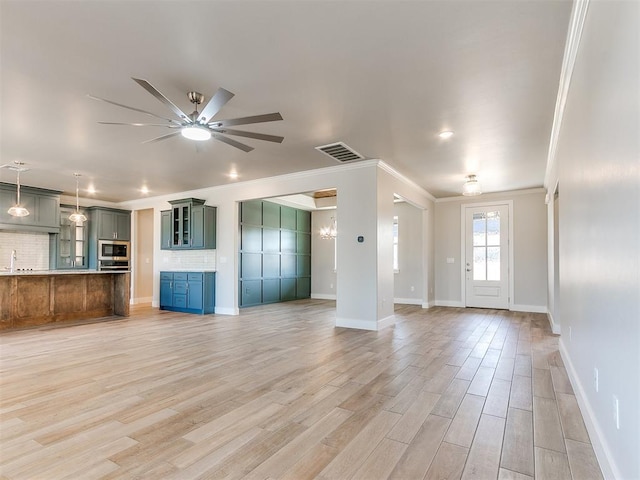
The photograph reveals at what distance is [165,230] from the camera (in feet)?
26.4

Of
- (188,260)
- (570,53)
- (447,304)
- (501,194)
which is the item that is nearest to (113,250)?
(188,260)

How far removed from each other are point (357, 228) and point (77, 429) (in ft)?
13.9

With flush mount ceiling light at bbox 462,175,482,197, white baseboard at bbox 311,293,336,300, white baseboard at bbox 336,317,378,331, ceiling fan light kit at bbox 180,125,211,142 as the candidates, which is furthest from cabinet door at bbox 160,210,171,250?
flush mount ceiling light at bbox 462,175,482,197

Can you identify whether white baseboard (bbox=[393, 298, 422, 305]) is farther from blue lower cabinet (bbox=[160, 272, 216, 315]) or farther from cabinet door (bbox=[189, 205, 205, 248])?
cabinet door (bbox=[189, 205, 205, 248])

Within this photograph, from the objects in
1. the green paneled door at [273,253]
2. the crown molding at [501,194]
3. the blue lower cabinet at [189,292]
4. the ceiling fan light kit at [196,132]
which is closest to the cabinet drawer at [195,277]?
the blue lower cabinet at [189,292]

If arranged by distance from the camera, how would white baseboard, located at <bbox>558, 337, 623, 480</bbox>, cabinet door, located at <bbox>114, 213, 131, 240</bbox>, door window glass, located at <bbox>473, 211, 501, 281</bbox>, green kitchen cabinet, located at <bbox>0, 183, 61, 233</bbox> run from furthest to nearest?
cabinet door, located at <bbox>114, 213, 131, 240</bbox>
door window glass, located at <bbox>473, 211, 501, 281</bbox>
green kitchen cabinet, located at <bbox>0, 183, 61, 233</bbox>
white baseboard, located at <bbox>558, 337, 623, 480</bbox>

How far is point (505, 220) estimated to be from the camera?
7.70m

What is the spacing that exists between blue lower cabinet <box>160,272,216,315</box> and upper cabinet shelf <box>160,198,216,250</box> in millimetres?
616

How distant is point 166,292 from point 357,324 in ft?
15.1

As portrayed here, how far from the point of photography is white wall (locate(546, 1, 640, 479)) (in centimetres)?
131

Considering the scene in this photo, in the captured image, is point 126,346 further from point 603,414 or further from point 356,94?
point 603,414

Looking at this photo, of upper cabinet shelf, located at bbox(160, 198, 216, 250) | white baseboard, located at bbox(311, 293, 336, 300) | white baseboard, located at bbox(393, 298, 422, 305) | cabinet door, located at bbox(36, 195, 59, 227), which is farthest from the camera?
white baseboard, located at bbox(311, 293, 336, 300)

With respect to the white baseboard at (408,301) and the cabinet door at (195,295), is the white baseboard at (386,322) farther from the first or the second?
the cabinet door at (195,295)

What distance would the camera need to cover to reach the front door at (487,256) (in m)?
7.68
